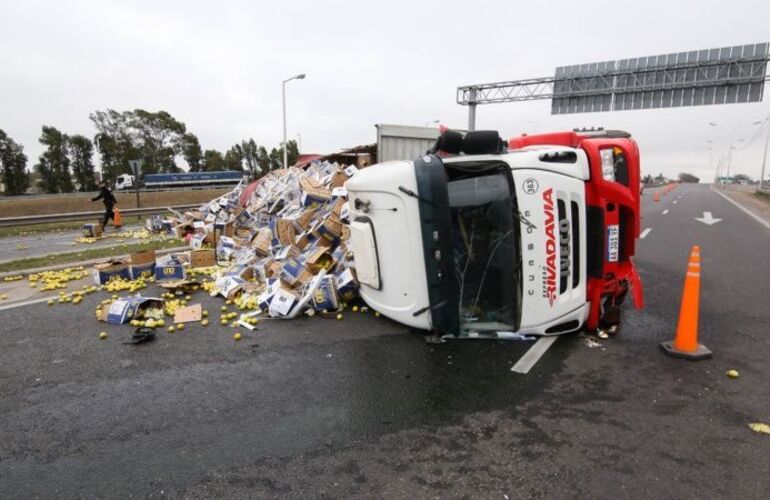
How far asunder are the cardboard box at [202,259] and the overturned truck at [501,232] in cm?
480

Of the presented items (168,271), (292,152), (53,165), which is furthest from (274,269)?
(292,152)

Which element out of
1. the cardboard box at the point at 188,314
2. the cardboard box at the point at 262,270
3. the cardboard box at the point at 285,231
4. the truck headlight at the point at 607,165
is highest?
the truck headlight at the point at 607,165

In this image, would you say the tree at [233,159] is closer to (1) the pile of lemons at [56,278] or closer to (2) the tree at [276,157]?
(2) the tree at [276,157]

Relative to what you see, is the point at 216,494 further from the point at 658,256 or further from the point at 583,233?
the point at 658,256

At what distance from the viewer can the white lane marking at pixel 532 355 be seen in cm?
374

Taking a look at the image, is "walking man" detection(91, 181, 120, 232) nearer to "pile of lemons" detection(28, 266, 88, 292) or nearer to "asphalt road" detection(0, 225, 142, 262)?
"asphalt road" detection(0, 225, 142, 262)

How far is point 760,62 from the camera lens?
72.1ft

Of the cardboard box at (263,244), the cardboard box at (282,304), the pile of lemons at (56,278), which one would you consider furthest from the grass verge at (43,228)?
the cardboard box at (282,304)

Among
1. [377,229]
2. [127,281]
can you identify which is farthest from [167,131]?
[377,229]

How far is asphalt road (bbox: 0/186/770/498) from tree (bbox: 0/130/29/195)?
58.3m

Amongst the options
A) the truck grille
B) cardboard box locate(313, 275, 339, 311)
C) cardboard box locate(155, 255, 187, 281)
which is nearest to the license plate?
the truck grille

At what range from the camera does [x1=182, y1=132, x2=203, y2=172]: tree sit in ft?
212

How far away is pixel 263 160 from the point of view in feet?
234

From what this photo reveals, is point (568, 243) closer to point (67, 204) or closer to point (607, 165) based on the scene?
point (607, 165)
